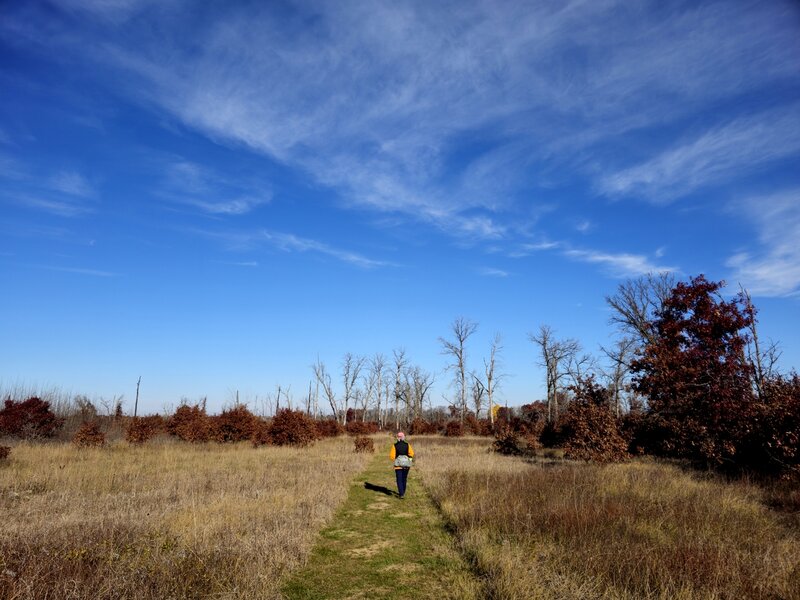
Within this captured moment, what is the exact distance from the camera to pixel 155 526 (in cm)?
751

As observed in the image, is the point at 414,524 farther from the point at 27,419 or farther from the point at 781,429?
the point at 27,419

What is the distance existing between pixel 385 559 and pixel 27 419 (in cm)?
3286

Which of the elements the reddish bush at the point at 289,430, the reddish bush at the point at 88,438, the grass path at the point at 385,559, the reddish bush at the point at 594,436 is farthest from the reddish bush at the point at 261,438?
the reddish bush at the point at 594,436

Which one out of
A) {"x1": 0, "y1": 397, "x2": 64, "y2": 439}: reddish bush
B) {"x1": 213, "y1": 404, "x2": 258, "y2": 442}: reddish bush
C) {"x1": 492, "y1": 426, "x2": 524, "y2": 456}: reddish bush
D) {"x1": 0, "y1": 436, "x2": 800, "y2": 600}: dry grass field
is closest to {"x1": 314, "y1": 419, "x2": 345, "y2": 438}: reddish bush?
{"x1": 213, "y1": 404, "x2": 258, "y2": 442}: reddish bush

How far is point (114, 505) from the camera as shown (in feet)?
31.3

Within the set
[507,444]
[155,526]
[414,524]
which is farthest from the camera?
[507,444]

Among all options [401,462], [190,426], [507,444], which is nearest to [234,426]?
[190,426]

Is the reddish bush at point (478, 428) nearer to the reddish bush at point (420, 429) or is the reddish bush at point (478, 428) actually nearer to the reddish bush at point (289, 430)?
the reddish bush at point (420, 429)

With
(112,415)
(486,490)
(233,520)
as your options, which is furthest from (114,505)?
(112,415)

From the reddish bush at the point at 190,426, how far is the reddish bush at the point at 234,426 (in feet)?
1.65

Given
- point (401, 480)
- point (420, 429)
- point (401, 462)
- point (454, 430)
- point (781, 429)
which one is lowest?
point (420, 429)

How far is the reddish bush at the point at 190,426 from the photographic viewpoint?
2667 cm

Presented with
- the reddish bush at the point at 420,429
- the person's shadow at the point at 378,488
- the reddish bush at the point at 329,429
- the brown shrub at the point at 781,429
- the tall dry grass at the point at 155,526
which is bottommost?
the reddish bush at the point at 420,429

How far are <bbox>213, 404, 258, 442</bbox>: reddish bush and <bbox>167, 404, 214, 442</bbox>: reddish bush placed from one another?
50 centimetres
